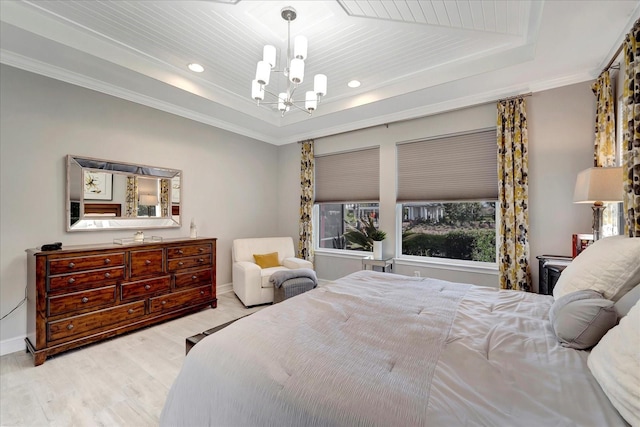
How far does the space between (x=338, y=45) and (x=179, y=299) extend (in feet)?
11.2

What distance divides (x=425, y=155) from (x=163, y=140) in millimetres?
3671

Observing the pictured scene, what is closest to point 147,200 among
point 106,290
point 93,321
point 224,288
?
point 106,290

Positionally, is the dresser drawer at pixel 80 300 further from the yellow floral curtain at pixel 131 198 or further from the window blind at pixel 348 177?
the window blind at pixel 348 177

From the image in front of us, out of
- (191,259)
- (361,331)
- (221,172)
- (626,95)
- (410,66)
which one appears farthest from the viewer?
(221,172)

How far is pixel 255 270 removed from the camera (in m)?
3.76

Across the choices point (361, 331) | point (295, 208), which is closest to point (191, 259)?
point (295, 208)

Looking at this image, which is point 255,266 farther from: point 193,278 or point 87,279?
point 87,279

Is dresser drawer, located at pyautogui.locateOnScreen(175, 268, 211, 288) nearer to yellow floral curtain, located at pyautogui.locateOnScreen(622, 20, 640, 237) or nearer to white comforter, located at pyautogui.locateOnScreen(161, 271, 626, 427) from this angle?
white comforter, located at pyautogui.locateOnScreen(161, 271, 626, 427)

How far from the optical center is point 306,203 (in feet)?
16.3

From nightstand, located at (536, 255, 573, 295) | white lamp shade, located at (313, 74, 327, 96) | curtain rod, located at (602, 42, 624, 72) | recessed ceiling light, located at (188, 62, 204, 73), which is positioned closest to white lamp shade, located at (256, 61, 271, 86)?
white lamp shade, located at (313, 74, 327, 96)

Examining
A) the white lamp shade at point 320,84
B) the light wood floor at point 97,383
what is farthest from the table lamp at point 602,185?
the light wood floor at point 97,383

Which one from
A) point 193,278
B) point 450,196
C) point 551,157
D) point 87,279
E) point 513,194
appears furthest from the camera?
point 450,196

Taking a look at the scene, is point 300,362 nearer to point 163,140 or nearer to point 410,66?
point 410,66

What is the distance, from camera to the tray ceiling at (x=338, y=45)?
2154mm
